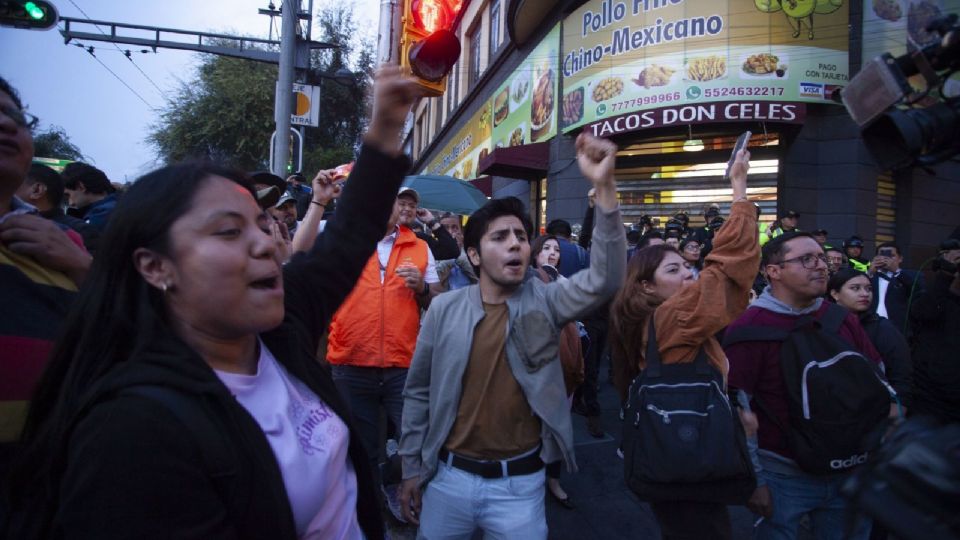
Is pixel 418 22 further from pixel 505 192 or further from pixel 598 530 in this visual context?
pixel 505 192

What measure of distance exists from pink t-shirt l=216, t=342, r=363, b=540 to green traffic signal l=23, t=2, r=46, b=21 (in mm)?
6526

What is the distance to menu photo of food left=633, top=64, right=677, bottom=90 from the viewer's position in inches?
461

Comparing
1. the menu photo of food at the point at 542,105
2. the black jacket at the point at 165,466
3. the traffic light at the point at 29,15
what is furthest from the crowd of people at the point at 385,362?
the menu photo of food at the point at 542,105

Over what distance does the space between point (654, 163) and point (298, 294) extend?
12145 millimetres

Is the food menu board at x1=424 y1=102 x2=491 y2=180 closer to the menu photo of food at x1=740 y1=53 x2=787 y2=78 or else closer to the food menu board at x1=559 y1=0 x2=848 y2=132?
the food menu board at x1=559 y1=0 x2=848 y2=132

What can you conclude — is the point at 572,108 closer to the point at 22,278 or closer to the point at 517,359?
the point at 517,359

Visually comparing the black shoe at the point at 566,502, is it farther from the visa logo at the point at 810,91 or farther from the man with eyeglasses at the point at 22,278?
the visa logo at the point at 810,91

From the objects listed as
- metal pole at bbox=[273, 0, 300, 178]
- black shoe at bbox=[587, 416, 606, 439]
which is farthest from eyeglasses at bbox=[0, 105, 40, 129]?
metal pole at bbox=[273, 0, 300, 178]

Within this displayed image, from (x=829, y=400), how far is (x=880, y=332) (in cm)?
144

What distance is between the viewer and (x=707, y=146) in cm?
1205

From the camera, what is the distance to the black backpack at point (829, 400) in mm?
2613

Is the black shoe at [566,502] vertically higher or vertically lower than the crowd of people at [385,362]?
lower

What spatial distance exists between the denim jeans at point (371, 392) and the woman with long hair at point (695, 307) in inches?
65.0

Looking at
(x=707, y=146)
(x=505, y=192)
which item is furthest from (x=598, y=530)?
(x=505, y=192)
